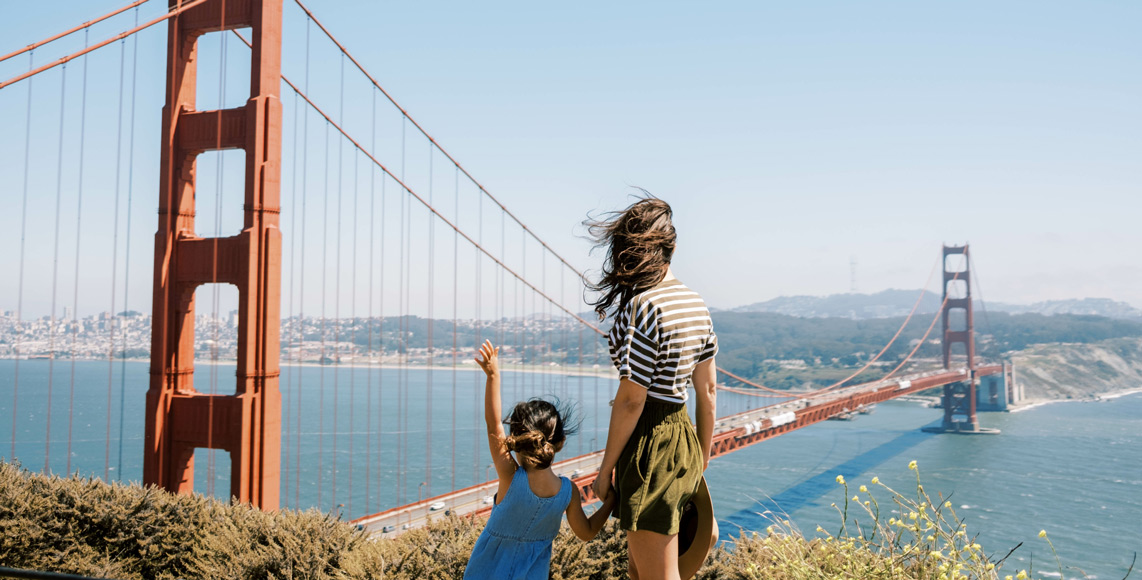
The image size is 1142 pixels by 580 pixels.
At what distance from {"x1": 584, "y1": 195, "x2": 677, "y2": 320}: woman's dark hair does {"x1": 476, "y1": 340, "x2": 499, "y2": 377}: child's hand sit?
0.34 meters

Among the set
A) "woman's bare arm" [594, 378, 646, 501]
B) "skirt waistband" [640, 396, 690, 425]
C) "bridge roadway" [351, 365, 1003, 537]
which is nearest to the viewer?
"woman's bare arm" [594, 378, 646, 501]

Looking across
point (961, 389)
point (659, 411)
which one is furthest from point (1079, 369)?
point (659, 411)

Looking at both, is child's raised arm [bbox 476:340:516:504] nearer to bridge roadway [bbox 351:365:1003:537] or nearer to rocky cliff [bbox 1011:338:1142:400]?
bridge roadway [bbox 351:365:1003:537]

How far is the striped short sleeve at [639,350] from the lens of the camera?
184 centimetres

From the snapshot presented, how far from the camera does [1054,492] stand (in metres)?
39.3

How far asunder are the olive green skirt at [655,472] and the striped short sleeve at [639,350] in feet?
0.40

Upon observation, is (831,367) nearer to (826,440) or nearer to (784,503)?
(826,440)

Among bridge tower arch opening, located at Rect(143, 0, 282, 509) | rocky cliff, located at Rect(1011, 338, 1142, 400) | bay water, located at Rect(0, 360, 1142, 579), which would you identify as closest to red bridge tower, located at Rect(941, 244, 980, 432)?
bay water, located at Rect(0, 360, 1142, 579)

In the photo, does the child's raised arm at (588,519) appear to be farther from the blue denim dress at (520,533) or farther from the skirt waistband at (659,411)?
the skirt waistband at (659,411)

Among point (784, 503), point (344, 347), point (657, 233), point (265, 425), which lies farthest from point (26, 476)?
point (344, 347)

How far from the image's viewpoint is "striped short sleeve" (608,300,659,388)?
1.84 meters

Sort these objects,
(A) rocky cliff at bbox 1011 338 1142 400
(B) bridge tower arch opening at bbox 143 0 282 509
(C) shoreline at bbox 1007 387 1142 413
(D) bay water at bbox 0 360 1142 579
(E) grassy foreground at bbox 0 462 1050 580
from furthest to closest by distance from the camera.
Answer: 1. (A) rocky cliff at bbox 1011 338 1142 400
2. (C) shoreline at bbox 1007 387 1142 413
3. (D) bay water at bbox 0 360 1142 579
4. (B) bridge tower arch opening at bbox 143 0 282 509
5. (E) grassy foreground at bbox 0 462 1050 580

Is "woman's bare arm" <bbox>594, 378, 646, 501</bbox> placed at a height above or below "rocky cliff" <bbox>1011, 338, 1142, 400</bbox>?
above

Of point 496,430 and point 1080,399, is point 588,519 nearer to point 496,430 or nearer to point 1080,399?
point 496,430
